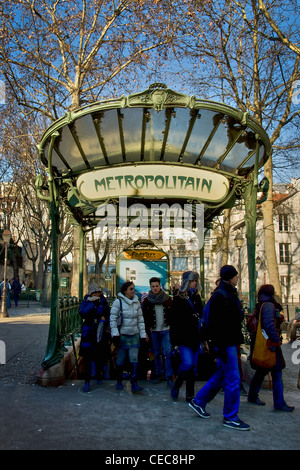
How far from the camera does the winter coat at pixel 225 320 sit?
4.33 metres

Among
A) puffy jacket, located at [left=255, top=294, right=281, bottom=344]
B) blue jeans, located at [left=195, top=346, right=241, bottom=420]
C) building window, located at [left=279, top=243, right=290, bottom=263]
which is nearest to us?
blue jeans, located at [left=195, top=346, right=241, bottom=420]

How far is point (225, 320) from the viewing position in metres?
4.35

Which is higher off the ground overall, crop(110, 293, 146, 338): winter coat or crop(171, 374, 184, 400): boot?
crop(110, 293, 146, 338): winter coat

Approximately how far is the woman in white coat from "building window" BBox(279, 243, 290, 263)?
40725 mm

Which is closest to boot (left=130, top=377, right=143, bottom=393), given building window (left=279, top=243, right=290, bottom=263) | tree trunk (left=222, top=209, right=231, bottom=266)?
tree trunk (left=222, top=209, right=231, bottom=266)

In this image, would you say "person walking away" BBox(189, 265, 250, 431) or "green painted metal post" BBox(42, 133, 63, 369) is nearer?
"person walking away" BBox(189, 265, 250, 431)

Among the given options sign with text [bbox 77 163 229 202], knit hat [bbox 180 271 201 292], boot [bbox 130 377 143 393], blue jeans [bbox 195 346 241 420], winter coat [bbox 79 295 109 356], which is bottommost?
boot [bbox 130 377 143 393]

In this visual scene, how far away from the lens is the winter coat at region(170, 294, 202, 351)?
16.9ft

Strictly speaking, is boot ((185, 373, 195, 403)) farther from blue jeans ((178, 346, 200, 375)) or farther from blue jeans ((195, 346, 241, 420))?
Answer: blue jeans ((195, 346, 241, 420))

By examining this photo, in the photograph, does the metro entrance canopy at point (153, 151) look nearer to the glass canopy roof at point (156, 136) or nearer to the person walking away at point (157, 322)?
the glass canopy roof at point (156, 136)

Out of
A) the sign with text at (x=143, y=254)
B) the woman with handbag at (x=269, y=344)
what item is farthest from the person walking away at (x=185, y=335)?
the sign with text at (x=143, y=254)

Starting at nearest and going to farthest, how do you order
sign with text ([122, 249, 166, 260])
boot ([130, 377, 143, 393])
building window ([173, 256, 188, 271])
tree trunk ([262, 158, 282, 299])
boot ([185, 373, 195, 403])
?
1. boot ([185, 373, 195, 403])
2. boot ([130, 377, 143, 393])
3. sign with text ([122, 249, 166, 260])
4. tree trunk ([262, 158, 282, 299])
5. building window ([173, 256, 188, 271])

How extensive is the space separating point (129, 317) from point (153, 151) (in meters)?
3.10
